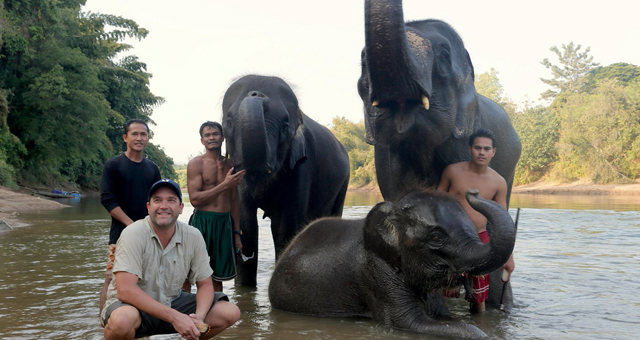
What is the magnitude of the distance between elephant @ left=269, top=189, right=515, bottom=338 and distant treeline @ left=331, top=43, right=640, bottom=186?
127 ft

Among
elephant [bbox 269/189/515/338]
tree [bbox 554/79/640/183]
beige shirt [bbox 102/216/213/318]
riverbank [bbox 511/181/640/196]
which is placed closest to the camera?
beige shirt [bbox 102/216/213/318]

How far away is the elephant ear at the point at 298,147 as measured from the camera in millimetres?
5966

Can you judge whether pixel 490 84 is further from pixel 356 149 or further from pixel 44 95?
pixel 44 95

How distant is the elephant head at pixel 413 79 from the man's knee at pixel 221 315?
1615mm

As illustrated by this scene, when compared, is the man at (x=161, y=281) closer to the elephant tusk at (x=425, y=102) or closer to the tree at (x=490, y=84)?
the elephant tusk at (x=425, y=102)

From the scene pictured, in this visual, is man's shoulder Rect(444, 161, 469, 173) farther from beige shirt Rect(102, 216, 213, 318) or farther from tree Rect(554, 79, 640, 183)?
tree Rect(554, 79, 640, 183)

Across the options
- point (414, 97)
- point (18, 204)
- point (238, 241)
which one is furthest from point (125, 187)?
point (18, 204)

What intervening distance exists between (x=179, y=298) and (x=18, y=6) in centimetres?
2503

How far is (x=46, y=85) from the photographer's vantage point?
2595 centimetres

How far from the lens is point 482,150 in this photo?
4.67 meters

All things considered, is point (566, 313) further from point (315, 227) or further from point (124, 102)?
point (124, 102)

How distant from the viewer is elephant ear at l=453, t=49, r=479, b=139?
4555mm

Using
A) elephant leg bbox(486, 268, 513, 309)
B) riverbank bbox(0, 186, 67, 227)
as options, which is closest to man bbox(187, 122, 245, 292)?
elephant leg bbox(486, 268, 513, 309)

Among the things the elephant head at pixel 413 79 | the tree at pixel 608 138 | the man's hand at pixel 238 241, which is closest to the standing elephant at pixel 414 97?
the elephant head at pixel 413 79
